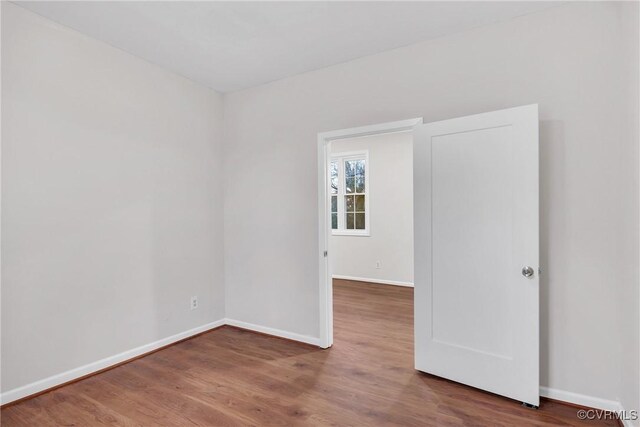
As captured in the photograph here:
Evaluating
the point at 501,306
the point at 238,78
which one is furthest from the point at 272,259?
the point at 501,306

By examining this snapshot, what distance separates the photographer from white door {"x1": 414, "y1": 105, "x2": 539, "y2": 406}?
2152mm

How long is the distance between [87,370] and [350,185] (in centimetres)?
481

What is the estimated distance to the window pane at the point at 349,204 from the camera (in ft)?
20.7

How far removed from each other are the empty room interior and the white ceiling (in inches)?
0.8

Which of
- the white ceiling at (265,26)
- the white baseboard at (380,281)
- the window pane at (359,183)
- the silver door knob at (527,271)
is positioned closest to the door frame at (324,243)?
the white ceiling at (265,26)

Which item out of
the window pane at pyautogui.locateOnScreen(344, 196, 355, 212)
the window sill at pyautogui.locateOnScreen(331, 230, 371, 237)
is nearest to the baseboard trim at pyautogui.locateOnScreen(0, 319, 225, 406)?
the window sill at pyautogui.locateOnScreen(331, 230, 371, 237)

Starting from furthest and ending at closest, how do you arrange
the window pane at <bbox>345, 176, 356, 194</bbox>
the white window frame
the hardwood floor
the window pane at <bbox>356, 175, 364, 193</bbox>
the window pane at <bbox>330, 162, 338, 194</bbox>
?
the window pane at <bbox>330, 162, 338, 194</bbox> → the window pane at <bbox>345, 176, 356, 194</bbox> → the window pane at <bbox>356, 175, 364, 193</bbox> → the white window frame → the hardwood floor

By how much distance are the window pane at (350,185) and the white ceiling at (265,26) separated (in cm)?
332

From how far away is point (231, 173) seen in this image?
12.6ft

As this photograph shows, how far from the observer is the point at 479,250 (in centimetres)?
236

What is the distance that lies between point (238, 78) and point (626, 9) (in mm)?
3074

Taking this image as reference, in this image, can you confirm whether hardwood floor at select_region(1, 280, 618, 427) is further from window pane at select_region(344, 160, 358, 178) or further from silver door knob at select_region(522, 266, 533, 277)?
window pane at select_region(344, 160, 358, 178)

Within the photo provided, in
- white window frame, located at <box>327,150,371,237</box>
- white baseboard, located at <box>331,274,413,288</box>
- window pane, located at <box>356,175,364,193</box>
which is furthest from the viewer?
window pane, located at <box>356,175,364,193</box>

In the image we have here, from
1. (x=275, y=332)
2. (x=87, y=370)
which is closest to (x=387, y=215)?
(x=275, y=332)
